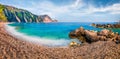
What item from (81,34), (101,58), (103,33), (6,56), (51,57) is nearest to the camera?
(6,56)

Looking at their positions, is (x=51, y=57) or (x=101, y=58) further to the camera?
(x=51, y=57)

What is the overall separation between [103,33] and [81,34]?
5711 mm

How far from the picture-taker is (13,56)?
53.0 feet

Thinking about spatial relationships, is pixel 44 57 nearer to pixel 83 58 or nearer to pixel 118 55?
pixel 83 58

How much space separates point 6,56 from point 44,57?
11.0ft

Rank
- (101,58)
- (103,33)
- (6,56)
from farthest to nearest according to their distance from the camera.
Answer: (103,33)
(101,58)
(6,56)

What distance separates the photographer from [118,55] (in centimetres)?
1656

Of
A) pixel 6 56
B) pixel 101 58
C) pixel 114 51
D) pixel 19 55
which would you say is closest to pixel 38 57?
pixel 19 55

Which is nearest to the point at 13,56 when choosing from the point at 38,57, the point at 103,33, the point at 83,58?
the point at 38,57

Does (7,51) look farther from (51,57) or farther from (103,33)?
(103,33)

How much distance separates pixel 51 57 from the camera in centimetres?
1812

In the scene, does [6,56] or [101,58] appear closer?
[6,56]

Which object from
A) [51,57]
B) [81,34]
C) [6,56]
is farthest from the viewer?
[81,34]

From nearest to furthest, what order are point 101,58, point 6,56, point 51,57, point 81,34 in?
point 6,56
point 101,58
point 51,57
point 81,34
